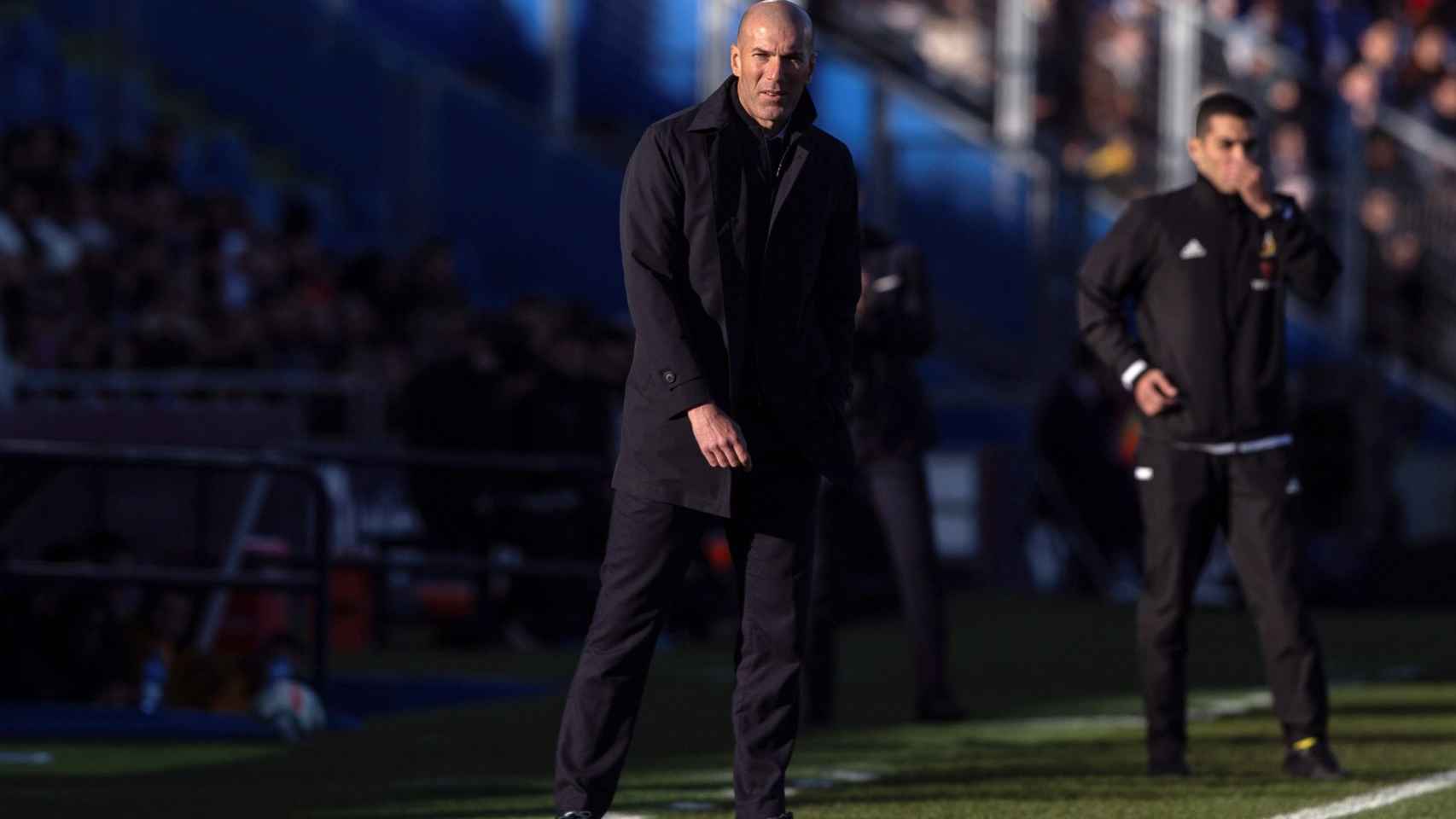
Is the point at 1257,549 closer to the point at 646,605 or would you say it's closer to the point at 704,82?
the point at 646,605

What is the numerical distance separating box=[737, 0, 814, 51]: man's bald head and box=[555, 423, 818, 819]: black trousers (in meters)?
0.99

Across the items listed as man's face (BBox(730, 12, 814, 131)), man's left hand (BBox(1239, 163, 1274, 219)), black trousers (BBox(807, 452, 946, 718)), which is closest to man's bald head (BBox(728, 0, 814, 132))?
man's face (BBox(730, 12, 814, 131))

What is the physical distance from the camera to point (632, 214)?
696 cm

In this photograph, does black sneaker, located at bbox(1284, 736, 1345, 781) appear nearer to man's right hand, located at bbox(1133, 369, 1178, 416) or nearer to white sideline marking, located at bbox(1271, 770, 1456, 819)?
white sideline marking, located at bbox(1271, 770, 1456, 819)

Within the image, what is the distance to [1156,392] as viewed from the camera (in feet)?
30.0

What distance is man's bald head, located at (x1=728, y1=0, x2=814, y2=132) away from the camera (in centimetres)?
690

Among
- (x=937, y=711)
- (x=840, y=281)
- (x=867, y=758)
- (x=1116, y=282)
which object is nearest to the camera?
(x=840, y=281)

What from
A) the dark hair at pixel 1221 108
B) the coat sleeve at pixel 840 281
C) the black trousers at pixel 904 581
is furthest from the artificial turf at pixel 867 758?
the dark hair at pixel 1221 108

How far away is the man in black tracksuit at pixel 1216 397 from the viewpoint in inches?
360

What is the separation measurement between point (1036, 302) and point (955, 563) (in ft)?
7.06

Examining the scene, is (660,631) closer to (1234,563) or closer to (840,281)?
(840,281)

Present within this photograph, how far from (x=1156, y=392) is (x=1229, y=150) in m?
0.81

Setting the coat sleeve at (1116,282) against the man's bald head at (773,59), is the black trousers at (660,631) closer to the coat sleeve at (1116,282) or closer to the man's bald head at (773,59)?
the man's bald head at (773,59)

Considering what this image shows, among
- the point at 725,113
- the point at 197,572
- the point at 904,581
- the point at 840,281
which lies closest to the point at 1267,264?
the point at 840,281
